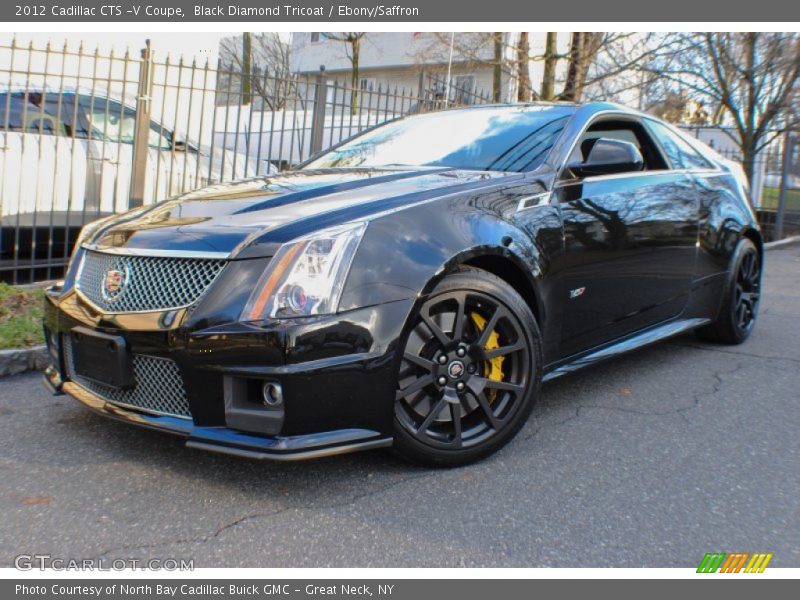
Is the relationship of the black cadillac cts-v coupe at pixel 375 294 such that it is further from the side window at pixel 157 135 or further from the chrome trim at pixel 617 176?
the side window at pixel 157 135

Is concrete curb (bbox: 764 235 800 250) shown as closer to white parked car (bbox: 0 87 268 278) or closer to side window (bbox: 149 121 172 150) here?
white parked car (bbox: 0 87 268 278)

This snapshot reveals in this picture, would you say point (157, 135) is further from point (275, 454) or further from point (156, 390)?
point (275, 454)

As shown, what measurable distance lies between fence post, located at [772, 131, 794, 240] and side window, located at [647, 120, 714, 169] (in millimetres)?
9701

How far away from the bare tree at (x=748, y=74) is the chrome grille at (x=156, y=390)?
11.9 m

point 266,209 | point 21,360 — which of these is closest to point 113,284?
point 266,209

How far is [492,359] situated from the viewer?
306 centimetres

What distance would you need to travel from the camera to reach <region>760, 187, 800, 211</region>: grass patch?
13391 mm

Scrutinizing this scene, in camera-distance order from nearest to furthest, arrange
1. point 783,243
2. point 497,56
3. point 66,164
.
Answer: point 66,164, point 783,243, point 497,56

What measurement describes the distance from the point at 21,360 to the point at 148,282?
6.34 feet

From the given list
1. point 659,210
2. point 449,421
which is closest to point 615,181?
point 659,210

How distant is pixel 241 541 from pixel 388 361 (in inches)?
30.7

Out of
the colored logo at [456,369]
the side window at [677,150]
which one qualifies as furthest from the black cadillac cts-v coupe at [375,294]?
the side window at [677,150]

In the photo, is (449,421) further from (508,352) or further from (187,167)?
(187,167)

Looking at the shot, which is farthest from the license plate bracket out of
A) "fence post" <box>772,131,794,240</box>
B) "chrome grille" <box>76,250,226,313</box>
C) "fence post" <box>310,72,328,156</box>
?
"fence post" <box>772,131,794,240</box>
